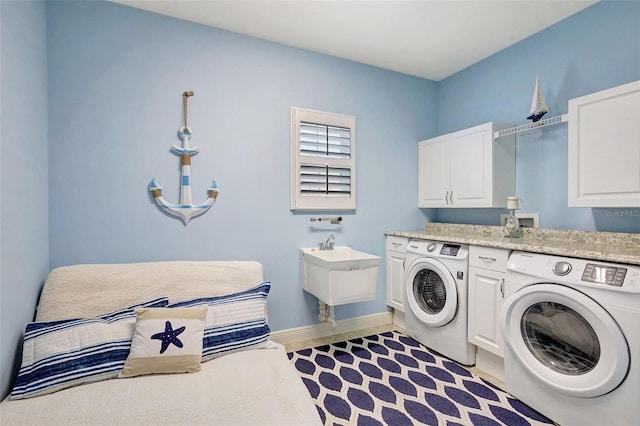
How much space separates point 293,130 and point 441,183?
5.24ft

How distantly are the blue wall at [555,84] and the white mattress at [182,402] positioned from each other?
2.32 metres

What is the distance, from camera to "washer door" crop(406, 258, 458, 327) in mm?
2320

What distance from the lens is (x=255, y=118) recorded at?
8.26 ft

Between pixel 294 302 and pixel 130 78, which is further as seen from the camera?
pixel 294 302

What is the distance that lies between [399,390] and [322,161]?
1925mm

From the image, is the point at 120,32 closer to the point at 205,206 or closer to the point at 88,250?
the point at 205,206

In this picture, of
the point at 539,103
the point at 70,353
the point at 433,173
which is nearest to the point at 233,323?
the point at 70,353

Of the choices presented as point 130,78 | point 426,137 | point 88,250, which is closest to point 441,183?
point 426,137

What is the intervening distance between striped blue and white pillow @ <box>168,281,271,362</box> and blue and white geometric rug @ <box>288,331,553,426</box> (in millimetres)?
600

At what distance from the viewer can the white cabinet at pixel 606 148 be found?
1.69 metres

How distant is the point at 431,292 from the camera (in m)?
2.62

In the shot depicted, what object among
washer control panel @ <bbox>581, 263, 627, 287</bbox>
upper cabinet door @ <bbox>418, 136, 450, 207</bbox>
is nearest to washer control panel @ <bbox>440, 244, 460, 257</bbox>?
upper cabinet door @ <bbox>418, 136, 450, 207</bbox>

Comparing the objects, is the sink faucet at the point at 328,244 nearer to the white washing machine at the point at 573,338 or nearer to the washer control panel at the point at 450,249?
the washer control panel at the point at 450,249

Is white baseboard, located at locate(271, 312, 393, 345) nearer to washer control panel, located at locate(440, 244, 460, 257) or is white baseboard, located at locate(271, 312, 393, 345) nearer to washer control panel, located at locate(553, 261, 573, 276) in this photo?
washer control panel, located at locate(440, 244, 460, 257)
